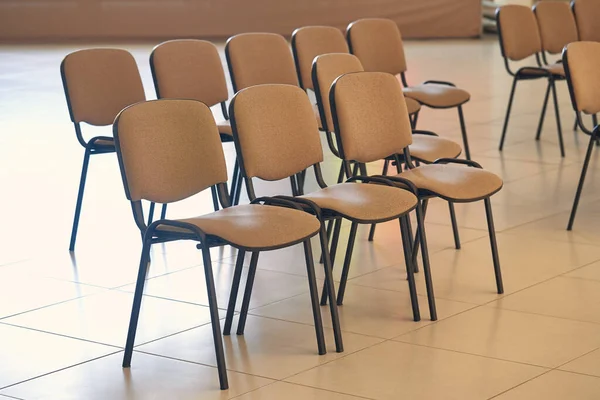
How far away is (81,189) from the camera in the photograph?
205 inches

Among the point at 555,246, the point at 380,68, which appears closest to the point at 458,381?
the point at 555,246

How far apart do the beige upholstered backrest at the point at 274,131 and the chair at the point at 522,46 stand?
3.67 metres

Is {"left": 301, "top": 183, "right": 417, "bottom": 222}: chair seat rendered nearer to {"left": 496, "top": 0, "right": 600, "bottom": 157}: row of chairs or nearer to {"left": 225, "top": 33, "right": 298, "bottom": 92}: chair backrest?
{"left": 225, "top": 33, "right": 298, "bottom": 92}: chair backrest

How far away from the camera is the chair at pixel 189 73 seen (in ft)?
18.4

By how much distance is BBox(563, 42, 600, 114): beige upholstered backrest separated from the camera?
5.56m

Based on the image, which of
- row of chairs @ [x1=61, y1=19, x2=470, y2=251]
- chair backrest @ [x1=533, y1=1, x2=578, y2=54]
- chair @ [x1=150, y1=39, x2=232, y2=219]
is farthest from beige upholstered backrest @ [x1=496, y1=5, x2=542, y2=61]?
chair @ [x1=150, y1=39, x2=232, y2=219]

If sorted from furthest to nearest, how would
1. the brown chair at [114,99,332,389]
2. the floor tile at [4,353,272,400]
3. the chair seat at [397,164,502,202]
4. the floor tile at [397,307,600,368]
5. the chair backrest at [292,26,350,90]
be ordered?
the chair backrest at [292,26,350,90], the chair seat at [397,164,502,202], the floor tile at [397,307,600,368], the brown chair at [114,99,332,389], the floor tile at [4,353,272,400]

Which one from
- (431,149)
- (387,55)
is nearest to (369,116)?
(431,149)

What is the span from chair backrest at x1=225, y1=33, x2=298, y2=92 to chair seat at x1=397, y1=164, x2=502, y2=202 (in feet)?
5.79

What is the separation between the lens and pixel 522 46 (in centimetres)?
797

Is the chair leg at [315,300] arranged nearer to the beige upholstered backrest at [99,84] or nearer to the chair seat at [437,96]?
the beige upholstered backrest at [99,84]

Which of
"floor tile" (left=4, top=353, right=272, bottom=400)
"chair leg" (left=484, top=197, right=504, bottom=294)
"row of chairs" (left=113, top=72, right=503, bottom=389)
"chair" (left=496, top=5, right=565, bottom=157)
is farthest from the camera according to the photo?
"chair" (left=496, top=5, right=565, bottom=157)

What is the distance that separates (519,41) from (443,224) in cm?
284

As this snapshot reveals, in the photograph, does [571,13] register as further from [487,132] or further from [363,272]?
[363,272]
